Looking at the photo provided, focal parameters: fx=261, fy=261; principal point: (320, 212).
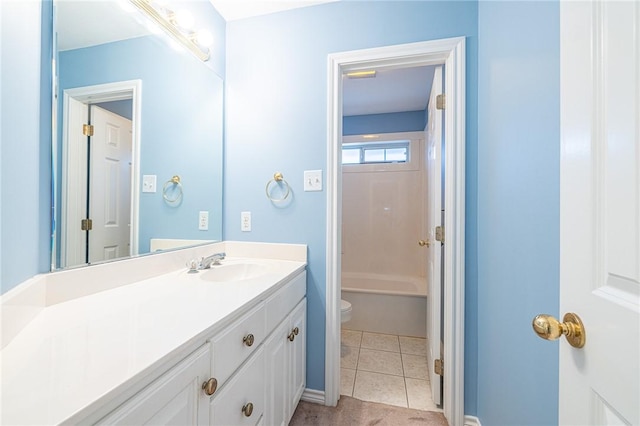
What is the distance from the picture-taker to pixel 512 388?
0.98 meters

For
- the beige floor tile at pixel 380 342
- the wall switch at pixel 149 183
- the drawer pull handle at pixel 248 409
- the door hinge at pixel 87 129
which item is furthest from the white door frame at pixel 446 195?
the door hinge at pixel 87 129

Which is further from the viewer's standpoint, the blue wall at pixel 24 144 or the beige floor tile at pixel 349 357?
the beige floor tile at pixel 349 357

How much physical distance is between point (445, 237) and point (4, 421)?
1.56 meters

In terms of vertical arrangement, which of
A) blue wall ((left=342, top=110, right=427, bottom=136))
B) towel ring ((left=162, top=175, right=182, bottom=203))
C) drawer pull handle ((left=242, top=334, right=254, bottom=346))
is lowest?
drawer pull handle ((left=242, top=334, right=254, bottom=346))

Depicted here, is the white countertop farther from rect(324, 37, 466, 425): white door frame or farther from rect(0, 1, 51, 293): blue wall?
rect(324, 37, 466, 425): white door frame

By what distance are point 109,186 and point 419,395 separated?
2010mm

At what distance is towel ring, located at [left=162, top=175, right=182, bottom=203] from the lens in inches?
53.2

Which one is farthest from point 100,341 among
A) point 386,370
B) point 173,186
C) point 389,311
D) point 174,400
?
point 389,311

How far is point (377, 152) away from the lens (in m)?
3.37

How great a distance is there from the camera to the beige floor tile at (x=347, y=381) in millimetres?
1652

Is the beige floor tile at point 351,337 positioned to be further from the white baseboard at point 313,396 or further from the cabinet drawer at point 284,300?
the cabinet drawer at point 284,300

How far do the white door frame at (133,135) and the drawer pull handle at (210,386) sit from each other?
0.65m

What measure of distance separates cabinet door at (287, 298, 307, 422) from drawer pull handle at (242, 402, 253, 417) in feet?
1.26

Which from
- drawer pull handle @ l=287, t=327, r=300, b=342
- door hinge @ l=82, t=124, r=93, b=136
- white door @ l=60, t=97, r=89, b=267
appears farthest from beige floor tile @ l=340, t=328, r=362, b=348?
door hinge @ l=82, t=124, r=93, b=136
